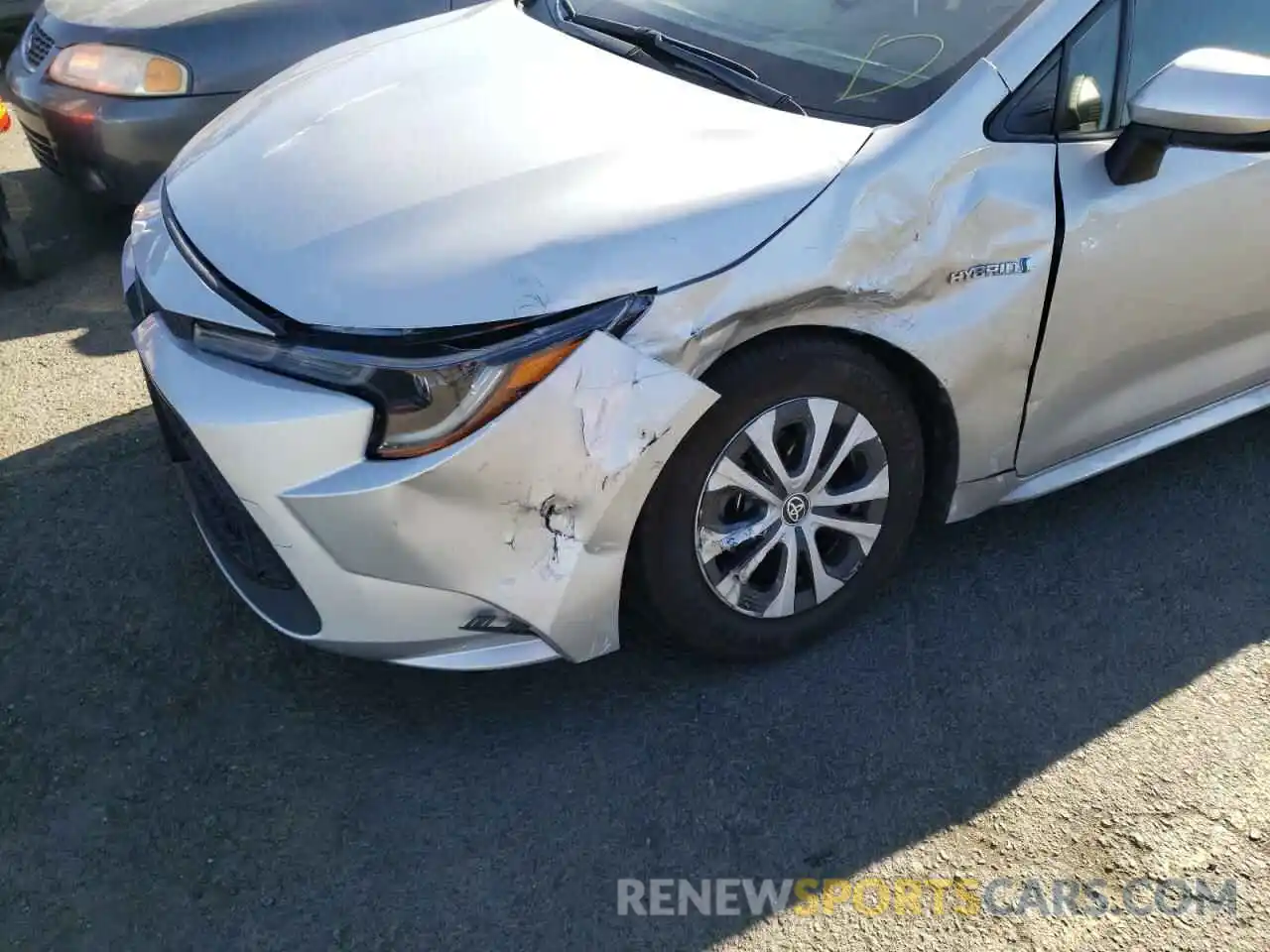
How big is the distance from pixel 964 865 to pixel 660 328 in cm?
115

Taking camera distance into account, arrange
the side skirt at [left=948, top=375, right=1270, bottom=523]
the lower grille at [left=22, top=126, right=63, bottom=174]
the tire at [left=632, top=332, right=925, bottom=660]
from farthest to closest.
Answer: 1. the lower grille at [left=22, top=126, right=63, bottom=174]
2. the side skirt at [left=948, top=375, right=1270, bottom=523]
3. the tire at [left=632, top=332, right=925, bottom=660]

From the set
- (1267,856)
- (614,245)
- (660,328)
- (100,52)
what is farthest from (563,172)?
(100,52)

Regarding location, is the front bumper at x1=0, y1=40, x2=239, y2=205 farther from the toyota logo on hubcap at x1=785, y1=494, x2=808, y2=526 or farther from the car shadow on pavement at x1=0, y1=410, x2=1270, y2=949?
the toyota logo on hubcap at x1=785, y1=494, x2=808, y2=526

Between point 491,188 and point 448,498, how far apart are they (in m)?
0.61

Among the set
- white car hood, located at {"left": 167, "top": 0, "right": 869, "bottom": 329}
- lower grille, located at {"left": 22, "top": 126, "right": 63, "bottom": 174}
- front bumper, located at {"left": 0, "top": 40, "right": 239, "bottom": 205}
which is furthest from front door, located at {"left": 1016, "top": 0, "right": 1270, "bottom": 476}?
lower grille, located at {"left": 22, "top": 126, "right": 63, "bottom": 174}

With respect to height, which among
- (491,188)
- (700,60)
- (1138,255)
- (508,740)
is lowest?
(508,740)

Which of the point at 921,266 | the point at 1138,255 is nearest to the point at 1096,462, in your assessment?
the point at 1138,255

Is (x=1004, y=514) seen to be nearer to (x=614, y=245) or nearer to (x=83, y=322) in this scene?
(x=614, y=245)

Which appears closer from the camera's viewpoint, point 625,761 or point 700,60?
point 625,761

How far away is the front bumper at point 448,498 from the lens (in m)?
1.97

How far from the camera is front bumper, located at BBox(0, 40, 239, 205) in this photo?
4.16m

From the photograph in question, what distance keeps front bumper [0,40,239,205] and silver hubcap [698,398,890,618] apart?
2790mm

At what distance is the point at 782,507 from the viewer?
2387 mm

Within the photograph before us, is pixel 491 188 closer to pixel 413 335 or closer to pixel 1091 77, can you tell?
pixel 413 335
